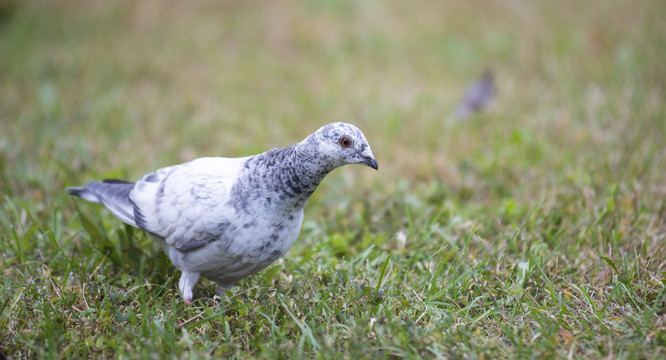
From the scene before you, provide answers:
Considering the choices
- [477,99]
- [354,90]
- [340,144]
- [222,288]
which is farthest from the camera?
[354,90]

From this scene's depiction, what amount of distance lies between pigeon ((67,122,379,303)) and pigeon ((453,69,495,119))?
142 inches

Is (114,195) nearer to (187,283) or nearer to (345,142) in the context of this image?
(187,283)

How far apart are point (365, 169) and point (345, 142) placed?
253 cm

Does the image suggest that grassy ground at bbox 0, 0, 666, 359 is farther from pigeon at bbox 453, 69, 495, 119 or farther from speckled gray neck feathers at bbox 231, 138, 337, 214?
speckled gray neck feathers at bbox 231, 138, 337, 214

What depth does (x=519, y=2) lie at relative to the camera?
29.9 ft

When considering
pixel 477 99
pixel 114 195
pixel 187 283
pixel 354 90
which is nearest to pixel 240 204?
→ pixel 187 283

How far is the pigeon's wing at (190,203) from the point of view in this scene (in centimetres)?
271

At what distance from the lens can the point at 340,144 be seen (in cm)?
259

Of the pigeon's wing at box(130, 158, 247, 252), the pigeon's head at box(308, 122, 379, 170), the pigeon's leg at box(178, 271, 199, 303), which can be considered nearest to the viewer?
the pigeon's head at box(308, 122, 379, 170)

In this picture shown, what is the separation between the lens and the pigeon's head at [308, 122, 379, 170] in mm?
2578

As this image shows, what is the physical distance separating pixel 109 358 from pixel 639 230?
129 inches

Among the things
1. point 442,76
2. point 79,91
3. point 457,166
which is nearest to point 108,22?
point 79,91

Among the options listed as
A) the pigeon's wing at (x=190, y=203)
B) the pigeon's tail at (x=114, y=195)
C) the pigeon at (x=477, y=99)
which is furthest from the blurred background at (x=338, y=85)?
the pigeon's wing at (x=190, y=203)

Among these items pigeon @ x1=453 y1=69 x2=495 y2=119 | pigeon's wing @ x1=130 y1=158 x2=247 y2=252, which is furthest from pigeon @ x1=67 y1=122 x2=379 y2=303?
pigeon @ x1=453 y1=69 x2=495 y2=119
